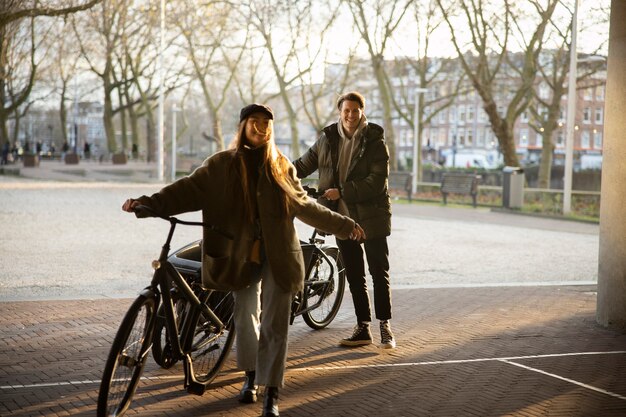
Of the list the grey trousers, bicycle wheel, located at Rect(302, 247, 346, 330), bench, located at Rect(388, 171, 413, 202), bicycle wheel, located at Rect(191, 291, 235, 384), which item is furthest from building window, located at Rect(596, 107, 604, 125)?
the grey trousers

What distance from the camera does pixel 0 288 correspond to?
9.20 m

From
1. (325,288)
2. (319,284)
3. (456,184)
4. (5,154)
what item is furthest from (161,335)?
(5,154)

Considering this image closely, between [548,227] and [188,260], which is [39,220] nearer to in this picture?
[548,227]

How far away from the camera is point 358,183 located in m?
6.43

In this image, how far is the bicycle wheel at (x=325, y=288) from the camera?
6.93 metres

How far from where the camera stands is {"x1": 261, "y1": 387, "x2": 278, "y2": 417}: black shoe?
15.7 ft

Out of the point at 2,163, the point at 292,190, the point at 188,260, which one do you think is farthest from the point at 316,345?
the point at 2,163

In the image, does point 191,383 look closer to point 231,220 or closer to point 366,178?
point 231,220

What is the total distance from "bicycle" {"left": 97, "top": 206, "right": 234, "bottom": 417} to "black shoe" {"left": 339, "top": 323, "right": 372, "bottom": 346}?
1.35 m

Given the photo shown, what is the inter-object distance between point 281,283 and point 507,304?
456 cm

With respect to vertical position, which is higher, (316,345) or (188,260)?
(188,260)

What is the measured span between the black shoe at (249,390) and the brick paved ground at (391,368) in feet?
0.17

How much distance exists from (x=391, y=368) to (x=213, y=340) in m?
1.33

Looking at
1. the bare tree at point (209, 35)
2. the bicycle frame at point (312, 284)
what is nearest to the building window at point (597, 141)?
the bare tree at point (209, 35)
